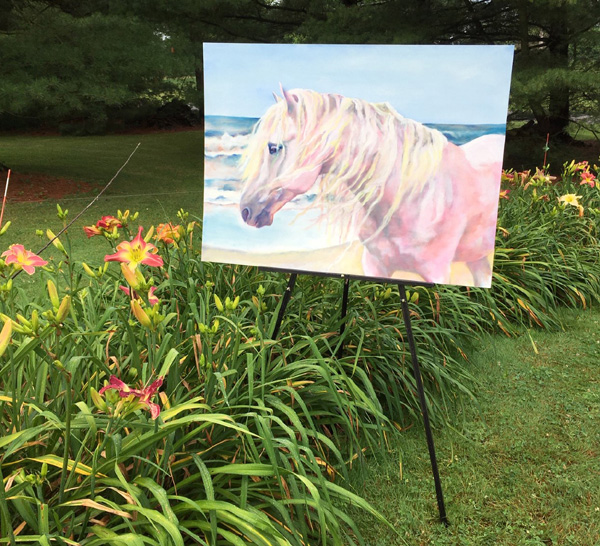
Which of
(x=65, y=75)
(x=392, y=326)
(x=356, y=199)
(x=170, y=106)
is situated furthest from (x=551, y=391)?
(x=170, y=106)

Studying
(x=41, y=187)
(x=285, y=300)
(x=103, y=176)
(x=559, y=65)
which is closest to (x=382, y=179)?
(x=285, y=300)

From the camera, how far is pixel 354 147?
195 cm

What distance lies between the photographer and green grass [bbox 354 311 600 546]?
1.81 m

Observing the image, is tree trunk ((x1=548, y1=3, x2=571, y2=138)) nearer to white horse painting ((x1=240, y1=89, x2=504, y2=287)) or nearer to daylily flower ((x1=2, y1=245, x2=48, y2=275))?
white horse painting ((x1=240, y1=89, x2=504, y2=287))

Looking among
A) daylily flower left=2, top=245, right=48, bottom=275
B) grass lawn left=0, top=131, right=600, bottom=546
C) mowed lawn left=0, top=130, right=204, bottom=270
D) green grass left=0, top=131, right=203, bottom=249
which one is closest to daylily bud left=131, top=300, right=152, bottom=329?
daylily flower left=2, top=245, right=48, bottom=275

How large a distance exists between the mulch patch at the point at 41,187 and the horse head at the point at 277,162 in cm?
601

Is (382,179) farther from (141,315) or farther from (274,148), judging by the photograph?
(141,315)

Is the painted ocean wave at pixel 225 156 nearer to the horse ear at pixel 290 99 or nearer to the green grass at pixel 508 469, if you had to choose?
the horse ear at pixel 290 99

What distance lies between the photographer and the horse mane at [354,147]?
1.88 metres

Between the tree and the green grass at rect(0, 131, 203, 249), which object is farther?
the green grass at rect(0, 131, 203, 249)

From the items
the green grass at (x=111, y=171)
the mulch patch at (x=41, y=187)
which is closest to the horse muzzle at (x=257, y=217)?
the green grass at (x=111, y=171)

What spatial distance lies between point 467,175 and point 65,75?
5.80m

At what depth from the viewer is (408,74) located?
6.07 ft

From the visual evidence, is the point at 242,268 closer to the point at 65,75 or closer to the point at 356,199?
the point at 356,199
